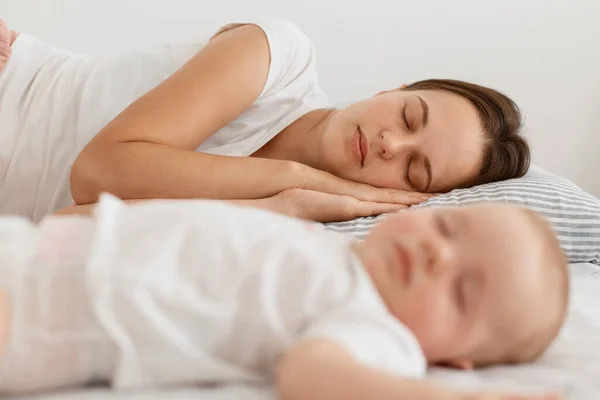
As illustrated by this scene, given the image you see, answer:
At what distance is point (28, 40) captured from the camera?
1535 mm

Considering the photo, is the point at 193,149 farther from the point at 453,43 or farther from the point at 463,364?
the point at 453,43

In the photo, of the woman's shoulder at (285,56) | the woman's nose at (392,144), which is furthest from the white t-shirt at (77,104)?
the woman's nose at (392,144)

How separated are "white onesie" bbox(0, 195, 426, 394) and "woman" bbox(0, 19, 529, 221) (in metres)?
0.49

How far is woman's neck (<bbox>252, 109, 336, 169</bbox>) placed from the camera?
148 cm

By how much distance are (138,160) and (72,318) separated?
58 centimetres

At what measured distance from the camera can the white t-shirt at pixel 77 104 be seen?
4.56 feet

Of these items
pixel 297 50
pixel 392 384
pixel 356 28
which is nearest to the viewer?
pixel 392 384

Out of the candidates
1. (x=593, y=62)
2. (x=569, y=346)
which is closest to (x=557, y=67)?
(x=593, y=62)

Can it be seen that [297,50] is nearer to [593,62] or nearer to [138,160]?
[138,160]

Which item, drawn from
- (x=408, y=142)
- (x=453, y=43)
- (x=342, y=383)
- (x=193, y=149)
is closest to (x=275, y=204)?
(x=193, y=149)

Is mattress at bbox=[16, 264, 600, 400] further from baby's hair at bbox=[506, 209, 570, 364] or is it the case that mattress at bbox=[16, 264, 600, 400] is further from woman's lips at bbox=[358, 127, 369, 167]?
woman's lips at bbox=[358, 127, 369, 167]

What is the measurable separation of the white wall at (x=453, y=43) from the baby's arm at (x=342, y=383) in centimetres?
191

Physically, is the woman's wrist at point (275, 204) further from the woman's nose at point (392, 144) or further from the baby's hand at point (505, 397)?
the baby's hand at point (505, 397)

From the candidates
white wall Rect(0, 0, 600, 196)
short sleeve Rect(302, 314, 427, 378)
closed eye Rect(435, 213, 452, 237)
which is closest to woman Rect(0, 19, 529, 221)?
closed eye Rect(435, 213, 452, 237)
